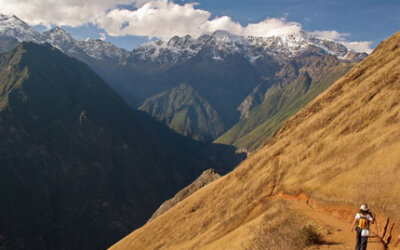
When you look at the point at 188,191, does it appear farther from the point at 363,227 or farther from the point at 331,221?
the point at 363,227

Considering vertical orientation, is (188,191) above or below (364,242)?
above

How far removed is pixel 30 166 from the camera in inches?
7338

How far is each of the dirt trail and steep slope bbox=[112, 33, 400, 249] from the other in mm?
577

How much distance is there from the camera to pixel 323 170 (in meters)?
30.0

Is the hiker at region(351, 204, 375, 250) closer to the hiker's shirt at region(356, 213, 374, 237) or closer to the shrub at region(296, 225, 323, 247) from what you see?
the hiker's shirt at region(356, 213, 374, 237)

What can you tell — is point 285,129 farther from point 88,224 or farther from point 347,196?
point 88,224

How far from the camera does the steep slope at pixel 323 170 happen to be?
25.4m

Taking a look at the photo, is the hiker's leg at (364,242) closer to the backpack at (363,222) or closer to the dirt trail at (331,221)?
the backpack at (363,222)

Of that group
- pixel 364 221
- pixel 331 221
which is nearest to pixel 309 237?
pixel 331 221


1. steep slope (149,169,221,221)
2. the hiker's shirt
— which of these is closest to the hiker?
the hiker's shirt

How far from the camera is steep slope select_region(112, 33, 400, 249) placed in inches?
1000

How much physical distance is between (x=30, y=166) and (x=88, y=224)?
48673 millimetres

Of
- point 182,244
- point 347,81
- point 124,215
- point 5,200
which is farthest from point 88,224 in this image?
point 347,81

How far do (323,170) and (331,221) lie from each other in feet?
20.8
